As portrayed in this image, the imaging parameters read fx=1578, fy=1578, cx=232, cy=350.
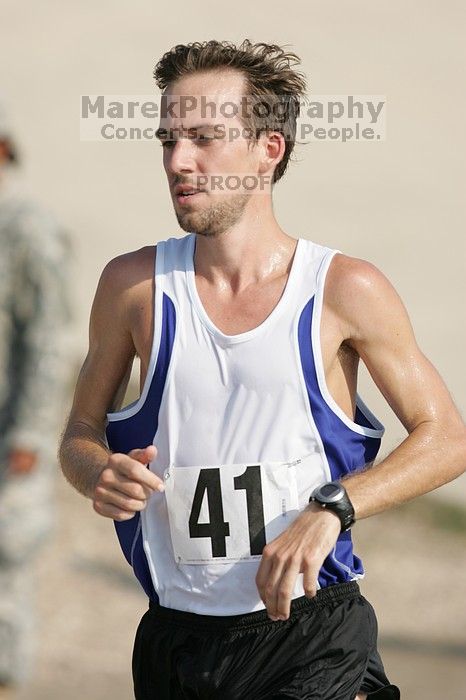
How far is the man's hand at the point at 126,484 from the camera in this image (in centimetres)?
340

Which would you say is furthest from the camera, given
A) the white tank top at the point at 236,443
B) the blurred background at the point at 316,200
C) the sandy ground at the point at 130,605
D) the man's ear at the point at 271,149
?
the blurred background at the point at 316,200

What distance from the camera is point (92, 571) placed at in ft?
33.5

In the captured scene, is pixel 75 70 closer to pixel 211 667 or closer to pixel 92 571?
pixel 92 571

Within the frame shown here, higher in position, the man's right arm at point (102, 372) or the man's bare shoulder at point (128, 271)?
the man's bare shoulder at point (128, 271)

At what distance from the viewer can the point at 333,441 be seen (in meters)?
3.73

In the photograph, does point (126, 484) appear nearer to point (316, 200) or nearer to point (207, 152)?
point (207, 152)

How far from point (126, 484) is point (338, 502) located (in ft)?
1.54

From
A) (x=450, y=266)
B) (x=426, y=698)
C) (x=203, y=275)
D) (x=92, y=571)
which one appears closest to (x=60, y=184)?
(x=450, y=266)

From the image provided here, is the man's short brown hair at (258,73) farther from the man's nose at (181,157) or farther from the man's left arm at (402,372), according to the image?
the man's left arm at (402,372)

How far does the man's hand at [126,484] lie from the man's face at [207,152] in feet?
2.14

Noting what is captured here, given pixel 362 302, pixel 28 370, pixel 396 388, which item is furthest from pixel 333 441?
pixel 28 370

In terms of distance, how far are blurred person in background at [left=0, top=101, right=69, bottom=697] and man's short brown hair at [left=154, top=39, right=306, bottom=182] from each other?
232cm

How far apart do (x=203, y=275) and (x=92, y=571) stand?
6509mm

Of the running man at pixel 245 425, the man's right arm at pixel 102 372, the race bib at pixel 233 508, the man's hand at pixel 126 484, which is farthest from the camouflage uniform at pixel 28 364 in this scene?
the man's hand at pixel 126 484
